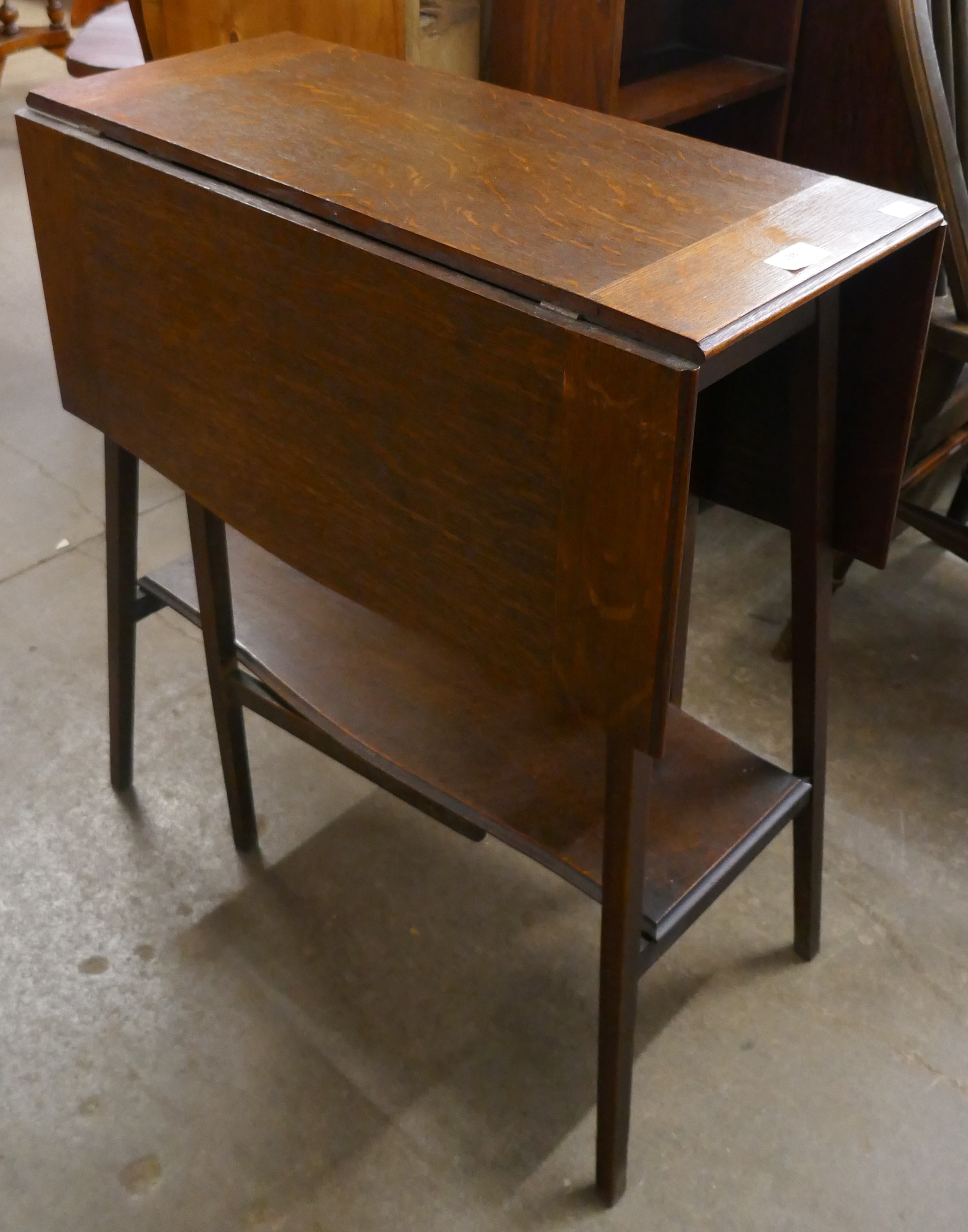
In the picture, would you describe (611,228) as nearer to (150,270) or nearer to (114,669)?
(150,270)

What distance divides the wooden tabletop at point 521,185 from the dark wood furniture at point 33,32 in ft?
11.6

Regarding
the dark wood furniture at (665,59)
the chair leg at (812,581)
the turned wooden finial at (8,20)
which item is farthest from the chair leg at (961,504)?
the turned wooden finial at (8,20)

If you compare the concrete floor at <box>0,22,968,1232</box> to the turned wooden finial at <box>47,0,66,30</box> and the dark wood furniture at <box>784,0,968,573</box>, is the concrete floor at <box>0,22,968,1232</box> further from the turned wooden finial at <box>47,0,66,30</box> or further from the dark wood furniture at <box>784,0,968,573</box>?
the turned wooden finial at <box>47,0,66,30</box>

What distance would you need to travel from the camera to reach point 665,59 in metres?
2.05

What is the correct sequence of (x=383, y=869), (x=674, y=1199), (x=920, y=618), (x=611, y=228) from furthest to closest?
(x=920, y=618) → (x=383, y=869) → (x=674, y=1199) → (x=611, y=228)

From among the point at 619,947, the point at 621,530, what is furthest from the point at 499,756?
the point at 621,530

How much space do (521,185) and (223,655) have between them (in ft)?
2.25

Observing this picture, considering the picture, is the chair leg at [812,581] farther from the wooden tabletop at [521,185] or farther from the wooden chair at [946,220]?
the wooden chair at [946,220]

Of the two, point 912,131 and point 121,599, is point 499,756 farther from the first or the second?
point 912,131

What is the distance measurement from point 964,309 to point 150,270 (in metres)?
1.01

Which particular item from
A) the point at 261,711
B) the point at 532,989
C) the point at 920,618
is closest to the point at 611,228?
the point at 261,711

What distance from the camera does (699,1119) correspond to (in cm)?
133

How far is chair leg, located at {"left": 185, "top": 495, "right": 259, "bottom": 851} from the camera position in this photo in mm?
1335

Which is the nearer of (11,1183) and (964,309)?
(11,1183)
